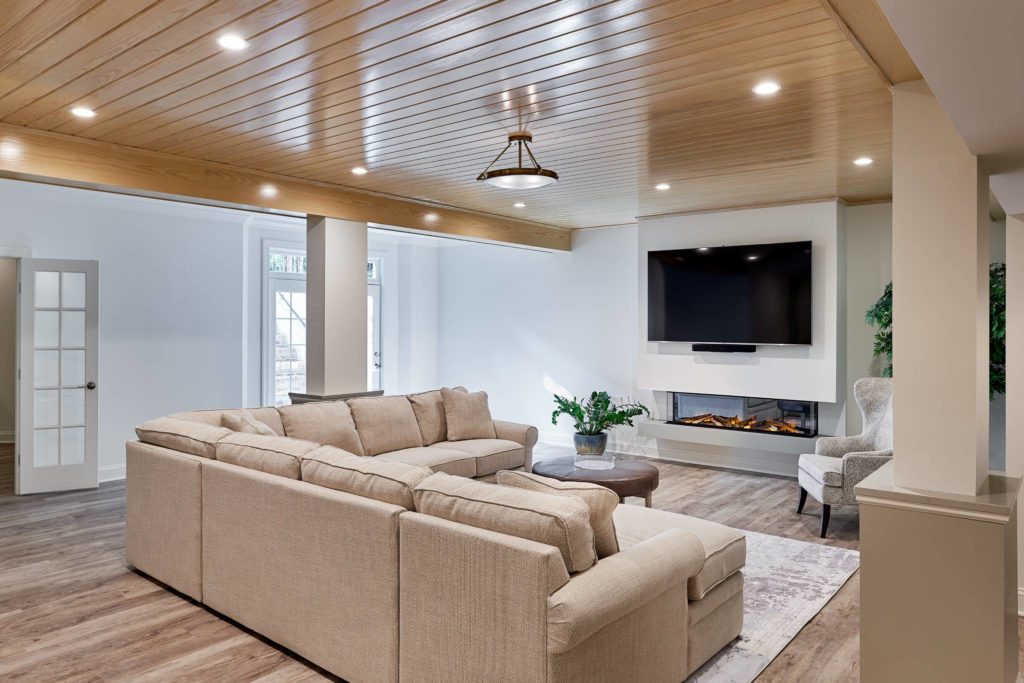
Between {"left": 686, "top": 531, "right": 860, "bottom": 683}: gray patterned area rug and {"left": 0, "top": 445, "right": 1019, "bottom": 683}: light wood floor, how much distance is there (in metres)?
0.06

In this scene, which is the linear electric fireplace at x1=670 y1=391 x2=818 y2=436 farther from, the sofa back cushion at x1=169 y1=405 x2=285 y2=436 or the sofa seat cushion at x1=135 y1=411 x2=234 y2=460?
the sofa seat cushion at x1=135 y1=411 x2=234 y2=460

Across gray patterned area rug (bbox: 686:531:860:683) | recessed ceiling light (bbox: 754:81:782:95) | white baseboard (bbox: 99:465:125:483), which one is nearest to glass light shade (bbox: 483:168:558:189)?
recessed ceiling light (bbox: 754:81:782:95)

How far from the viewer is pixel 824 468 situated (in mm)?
4695

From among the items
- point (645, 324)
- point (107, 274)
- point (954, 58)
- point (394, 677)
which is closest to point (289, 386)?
point (107, 274)

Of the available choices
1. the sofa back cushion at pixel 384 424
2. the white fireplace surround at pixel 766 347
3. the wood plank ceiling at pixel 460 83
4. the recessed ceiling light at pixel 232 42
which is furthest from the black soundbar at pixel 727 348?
the recessed ceiling light at pixel 232 42

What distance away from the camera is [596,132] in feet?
13.0

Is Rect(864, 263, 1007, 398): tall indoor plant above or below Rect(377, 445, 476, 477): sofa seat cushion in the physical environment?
above

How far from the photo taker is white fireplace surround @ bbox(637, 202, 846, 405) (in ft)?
19.6

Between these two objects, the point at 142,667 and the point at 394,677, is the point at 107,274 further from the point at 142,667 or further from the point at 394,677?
the point at 394,677

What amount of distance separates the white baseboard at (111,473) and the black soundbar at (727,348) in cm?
534

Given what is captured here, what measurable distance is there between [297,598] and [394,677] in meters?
0.59

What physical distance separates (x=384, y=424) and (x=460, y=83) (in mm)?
2797

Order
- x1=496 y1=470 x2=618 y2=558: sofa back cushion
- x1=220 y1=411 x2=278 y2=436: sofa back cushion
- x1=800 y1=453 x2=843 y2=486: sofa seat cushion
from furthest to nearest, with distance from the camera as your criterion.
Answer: x1=800 y1=453 x2=843 y2=486: sofa seat cushion, x1=220 y1=411 x2=278 y2=436: sofa back cushion, x1=496 y1=470 x2=618 y2=558: sofa back cushion

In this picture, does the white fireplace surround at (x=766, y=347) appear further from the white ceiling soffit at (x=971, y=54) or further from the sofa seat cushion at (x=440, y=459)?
the white ceiling soffit at (x=971, y=54)
